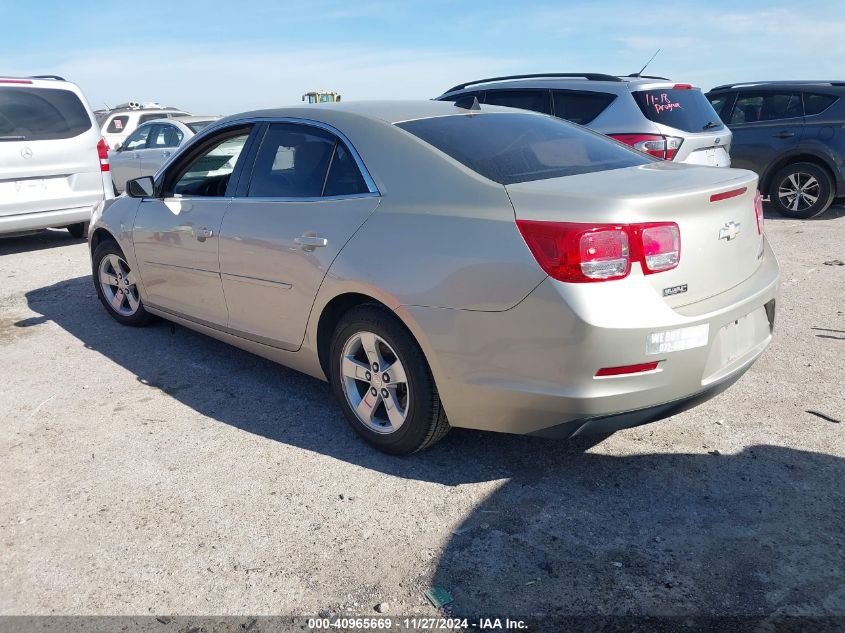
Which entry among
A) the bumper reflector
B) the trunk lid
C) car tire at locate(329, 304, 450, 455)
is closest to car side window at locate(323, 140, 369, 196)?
car tire at locate(329, 304, 450, 455)

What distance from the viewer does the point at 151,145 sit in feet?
41.2

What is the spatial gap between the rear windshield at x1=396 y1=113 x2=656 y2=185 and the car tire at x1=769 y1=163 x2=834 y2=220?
718cm

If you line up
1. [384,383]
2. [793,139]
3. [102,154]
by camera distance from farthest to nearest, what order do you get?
[793,139] → [102,154] → [384,383]

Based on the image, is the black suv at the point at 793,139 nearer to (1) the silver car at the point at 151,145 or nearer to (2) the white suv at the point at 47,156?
(1) the silver car at the point at 151,145

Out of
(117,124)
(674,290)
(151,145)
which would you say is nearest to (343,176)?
(674,290)

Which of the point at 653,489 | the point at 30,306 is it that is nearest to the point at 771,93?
the point at 653,489

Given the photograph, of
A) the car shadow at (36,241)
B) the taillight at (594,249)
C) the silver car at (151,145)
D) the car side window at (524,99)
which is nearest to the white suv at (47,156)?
the car shadow at (36,241)

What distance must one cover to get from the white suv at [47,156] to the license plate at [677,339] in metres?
7.81

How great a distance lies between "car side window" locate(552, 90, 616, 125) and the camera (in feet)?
26.1

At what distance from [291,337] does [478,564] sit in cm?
170

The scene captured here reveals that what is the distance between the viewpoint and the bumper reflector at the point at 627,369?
111 inches

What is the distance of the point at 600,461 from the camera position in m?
3.52

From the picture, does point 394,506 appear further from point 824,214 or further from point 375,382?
point 824,214

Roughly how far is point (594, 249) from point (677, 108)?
5.85 m
